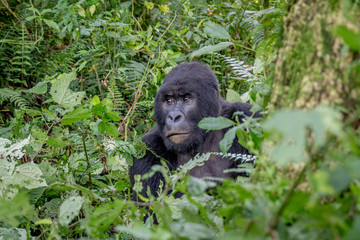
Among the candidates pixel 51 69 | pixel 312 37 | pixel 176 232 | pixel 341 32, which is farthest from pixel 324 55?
pixel 51 69

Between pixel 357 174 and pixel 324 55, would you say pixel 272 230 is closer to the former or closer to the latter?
pixel 357 174

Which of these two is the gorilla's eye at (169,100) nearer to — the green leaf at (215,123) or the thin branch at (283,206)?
the green leaf at (215,123)

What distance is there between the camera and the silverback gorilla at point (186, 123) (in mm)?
3322

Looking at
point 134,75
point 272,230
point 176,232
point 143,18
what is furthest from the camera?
point 143,18

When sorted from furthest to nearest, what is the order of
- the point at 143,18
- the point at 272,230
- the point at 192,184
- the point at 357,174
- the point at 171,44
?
the point at 143,18
the point at 171,44
the point at 192,184
the point at 272,230
the point at 357,174

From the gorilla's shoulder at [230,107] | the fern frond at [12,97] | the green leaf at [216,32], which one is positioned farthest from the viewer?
the fern frond at [12,97]

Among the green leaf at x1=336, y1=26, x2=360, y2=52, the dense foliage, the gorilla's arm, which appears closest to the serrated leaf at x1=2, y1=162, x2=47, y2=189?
the dense foliage

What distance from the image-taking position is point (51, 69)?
529 cm

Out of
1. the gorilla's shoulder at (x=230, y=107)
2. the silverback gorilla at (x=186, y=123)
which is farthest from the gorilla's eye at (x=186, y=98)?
the gorilla's shoulder at (x=230, y=107)

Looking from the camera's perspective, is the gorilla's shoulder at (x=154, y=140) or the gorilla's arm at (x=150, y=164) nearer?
the gorilla's arm at (x=150, y=164)

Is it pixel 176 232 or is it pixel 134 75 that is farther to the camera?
pixel 134 75

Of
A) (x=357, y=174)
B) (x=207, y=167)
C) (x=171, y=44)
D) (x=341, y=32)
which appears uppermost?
(x=341, y=32)

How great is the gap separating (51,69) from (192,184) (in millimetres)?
4530

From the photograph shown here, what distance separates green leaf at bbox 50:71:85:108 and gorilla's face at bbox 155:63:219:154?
871 millimetres
